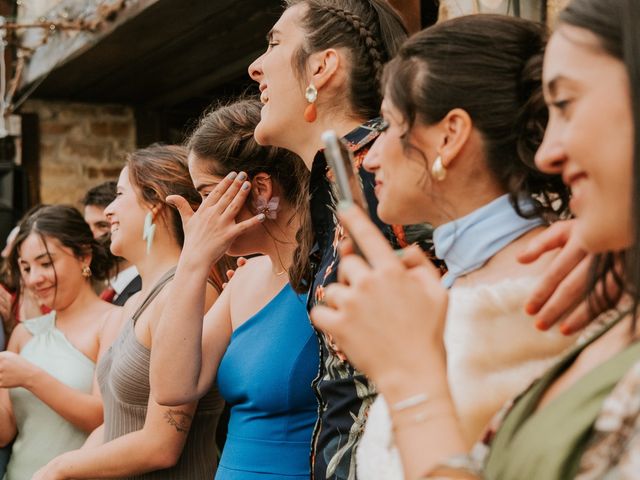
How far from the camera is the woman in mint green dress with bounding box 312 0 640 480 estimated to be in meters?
1.08

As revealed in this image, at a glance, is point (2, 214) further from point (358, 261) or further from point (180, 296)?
point (358, 261)

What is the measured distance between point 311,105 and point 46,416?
208cm

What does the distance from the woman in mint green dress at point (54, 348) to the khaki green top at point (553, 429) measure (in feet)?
8.53

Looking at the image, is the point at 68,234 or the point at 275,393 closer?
the point at 275,393

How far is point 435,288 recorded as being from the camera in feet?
3.80

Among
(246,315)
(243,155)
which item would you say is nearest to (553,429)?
(246,315)

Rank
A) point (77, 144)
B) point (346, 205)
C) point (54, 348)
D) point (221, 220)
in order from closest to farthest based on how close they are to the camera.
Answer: point (346, 205)
point (221, 220)
point (54, 348)
point (77, 144)

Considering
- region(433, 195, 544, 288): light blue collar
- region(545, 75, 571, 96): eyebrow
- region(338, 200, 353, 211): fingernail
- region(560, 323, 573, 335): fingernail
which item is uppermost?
region(545, 75, 571, 96): eyebrow

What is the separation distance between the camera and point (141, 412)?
9.57ft

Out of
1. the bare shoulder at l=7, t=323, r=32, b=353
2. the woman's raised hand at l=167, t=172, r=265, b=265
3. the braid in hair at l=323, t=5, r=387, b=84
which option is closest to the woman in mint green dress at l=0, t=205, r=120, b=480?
the bare shoulder at l=7, t=323, r=32, b=353

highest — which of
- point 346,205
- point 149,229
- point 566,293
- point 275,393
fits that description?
point 346,205

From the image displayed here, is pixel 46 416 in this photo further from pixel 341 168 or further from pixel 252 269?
pixel 341 168

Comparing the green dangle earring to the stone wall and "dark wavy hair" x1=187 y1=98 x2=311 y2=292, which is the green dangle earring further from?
the stone wall

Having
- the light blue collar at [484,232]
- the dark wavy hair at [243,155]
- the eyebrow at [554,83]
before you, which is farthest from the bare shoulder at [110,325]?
the eyebrow at [554,83]
